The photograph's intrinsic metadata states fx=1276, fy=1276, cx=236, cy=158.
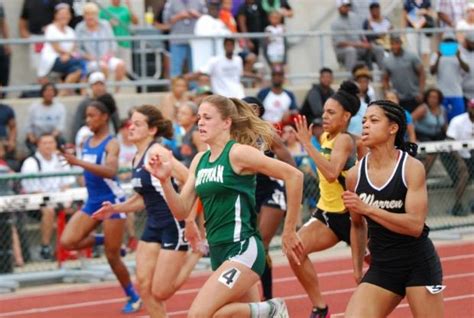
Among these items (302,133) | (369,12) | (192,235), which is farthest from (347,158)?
(369,12)

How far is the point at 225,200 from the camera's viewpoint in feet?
28.1

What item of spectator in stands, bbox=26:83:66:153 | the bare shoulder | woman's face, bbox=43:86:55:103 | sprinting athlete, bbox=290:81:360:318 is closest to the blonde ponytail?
the bare shoulder

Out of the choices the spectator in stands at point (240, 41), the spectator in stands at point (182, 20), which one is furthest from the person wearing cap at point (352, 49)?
the spectator in stands at point (182, 20)

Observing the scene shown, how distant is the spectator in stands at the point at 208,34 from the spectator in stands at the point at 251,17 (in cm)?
88

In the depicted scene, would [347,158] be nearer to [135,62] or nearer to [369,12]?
[135,62]

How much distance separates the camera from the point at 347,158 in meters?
10.6

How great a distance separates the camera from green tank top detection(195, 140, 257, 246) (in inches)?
336

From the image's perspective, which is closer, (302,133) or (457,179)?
(302,133)

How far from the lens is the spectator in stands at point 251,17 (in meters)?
20.8

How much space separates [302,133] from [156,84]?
9.49 metres

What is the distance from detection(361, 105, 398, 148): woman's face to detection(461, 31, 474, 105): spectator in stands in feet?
41.1

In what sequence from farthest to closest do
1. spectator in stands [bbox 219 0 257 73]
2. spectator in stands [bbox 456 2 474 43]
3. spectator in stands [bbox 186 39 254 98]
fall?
1. spectator in stands [bbox 456 2 474 43]
2. spectator in stands [bbox 219 0 257 73]
3. spectator in stands [bbox 186 39 254 98]

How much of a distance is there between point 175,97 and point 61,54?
5.74ft

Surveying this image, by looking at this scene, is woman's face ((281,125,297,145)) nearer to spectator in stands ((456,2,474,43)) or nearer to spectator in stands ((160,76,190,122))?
spectator in stands ((160,76,190,122))
